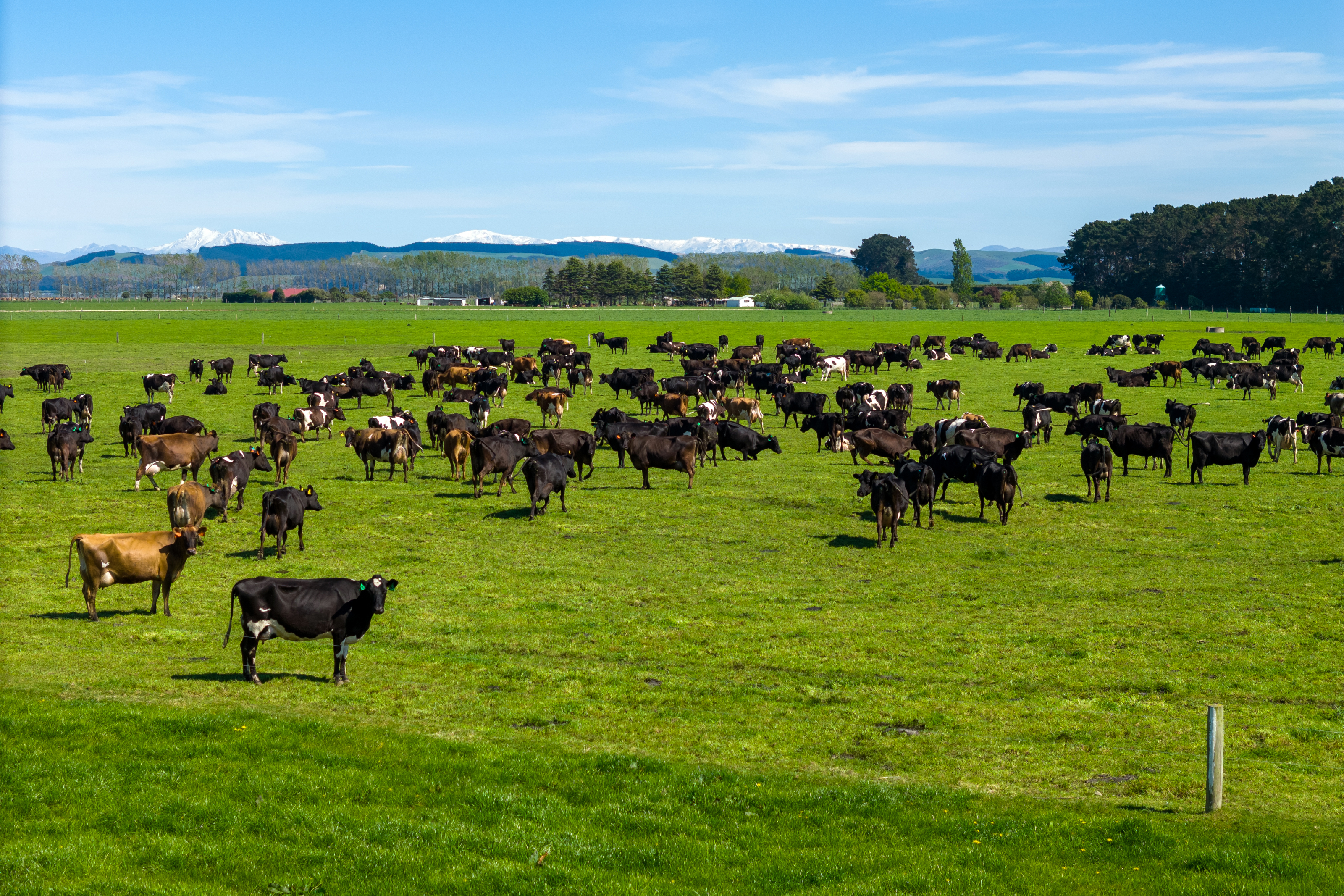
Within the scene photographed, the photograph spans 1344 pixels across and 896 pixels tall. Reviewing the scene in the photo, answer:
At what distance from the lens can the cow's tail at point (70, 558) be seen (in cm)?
1812

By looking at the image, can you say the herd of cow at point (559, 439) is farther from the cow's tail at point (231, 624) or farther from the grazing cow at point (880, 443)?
the cow's tail at point (231, 624)

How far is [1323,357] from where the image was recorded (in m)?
78.2

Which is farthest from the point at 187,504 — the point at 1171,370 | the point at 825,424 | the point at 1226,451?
the point at 1171,370

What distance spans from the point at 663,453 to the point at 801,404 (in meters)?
15.8

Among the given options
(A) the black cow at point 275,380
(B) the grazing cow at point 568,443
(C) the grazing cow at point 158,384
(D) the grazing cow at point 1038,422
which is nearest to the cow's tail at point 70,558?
(B) the grazing cow at point 568,443

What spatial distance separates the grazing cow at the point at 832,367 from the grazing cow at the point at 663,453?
1392 inches

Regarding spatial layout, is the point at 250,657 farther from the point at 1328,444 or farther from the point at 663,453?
the point at 1328,444

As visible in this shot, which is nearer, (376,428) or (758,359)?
(376,428)

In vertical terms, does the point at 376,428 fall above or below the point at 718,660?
above

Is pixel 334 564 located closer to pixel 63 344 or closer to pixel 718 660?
pixel 718 660

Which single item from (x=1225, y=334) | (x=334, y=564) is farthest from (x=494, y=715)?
(x=1225, y=334)

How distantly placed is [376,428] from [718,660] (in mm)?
22706

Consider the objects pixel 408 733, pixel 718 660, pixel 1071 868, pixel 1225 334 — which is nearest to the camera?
pixel 1071 868

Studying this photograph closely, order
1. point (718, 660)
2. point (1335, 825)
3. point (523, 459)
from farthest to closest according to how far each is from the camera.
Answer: point (523, 459)
point (718, 660)
point (1335, 825)
